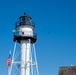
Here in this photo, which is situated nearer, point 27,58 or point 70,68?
point 70,68

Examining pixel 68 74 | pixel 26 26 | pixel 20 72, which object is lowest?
pixel 68 74

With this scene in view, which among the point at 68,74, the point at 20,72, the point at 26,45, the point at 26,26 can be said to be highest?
the point at 26,26

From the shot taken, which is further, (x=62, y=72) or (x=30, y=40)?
(x=30, y=40)

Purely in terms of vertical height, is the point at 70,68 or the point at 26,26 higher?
the point at 26,26

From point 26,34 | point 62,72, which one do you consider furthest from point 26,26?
point 62,72

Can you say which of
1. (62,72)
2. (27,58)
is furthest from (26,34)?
(62,72)

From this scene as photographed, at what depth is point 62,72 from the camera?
37.7 m

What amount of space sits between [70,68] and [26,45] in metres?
19.0

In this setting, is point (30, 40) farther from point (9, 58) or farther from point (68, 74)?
point (68, 74)

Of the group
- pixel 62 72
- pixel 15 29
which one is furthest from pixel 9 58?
pixel 62 72

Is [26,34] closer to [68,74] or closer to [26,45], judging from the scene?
[26,45]

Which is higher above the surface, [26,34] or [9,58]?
[26,34]

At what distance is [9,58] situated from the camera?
5303 centimetres

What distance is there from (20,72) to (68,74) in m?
18.4
